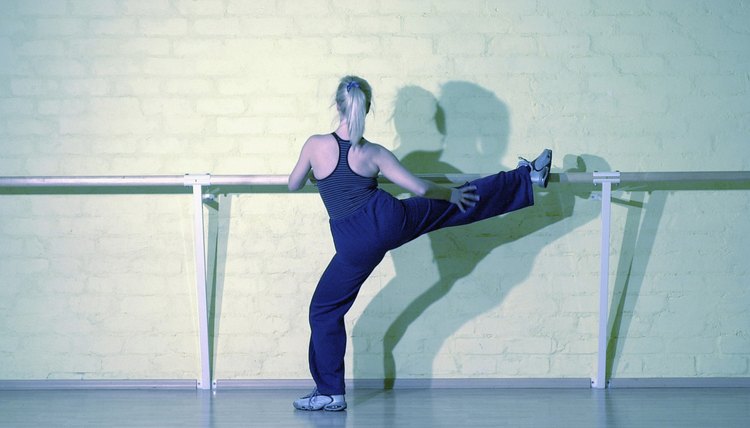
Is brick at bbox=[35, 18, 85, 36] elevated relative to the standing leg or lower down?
elevated

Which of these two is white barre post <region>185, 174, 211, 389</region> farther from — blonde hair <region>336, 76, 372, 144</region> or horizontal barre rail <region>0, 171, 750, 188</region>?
blonde hair <region>336, 76, 372, 144</region>

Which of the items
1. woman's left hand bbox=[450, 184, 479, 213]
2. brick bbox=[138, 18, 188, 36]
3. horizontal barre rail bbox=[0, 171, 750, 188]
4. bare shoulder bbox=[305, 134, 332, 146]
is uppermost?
brick bbox=[138, 18, 188, 36]

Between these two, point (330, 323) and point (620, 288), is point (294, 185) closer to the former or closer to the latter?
point (330, 323)

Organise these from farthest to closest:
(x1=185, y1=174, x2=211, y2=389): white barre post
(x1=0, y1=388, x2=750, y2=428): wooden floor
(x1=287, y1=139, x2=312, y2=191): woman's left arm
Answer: (x1=185, y1=174, x2=211, y2=389): white barre post → (x1=287, y1=139, x2=312, y2=191): woman's left arm → (x1=0, y1=388, x2=750, y2=428): wooden floor

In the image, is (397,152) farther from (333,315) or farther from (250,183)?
(333,315)

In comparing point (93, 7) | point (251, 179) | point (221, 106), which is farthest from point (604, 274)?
point (93, 7)

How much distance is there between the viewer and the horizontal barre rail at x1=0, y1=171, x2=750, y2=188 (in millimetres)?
3307

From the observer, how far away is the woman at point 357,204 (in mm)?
3070

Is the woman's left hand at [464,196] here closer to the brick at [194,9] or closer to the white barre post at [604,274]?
the white barre post at [604,274]

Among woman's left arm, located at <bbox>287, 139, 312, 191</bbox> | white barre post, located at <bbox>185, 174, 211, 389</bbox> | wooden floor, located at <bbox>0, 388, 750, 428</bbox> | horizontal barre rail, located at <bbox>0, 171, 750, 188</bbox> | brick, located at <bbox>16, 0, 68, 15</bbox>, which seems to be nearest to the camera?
wooden floor, located at <bbox>0, 388, 750, 428</bbox>

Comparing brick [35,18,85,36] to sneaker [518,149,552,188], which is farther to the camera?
brick [35,18,85,36]

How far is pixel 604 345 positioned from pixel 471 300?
24.1 inches

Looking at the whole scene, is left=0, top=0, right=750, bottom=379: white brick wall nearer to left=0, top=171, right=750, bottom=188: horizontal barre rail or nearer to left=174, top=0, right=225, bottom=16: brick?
left=174, top=0, right=225, bottom=16: brick

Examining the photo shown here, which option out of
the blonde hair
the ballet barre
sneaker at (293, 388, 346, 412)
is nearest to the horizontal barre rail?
the ballet barre
